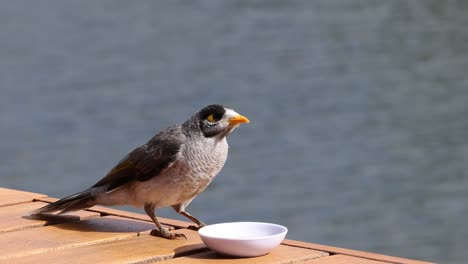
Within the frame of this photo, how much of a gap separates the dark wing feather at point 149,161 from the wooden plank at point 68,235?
0.58 feet

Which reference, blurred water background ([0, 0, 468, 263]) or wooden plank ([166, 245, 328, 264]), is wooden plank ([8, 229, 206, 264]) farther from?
blurred water background ([0, 0, 468, 263])

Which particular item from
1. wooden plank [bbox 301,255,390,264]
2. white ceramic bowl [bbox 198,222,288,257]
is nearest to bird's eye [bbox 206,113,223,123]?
white ceramic bowl [bbox 198,222,288,257]

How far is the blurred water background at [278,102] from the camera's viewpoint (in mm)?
11938

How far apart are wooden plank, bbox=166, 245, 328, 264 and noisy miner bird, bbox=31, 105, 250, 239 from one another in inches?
21.4

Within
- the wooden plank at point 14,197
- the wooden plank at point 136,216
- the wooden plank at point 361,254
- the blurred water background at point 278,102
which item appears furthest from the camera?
the blurred water background at point 278,102

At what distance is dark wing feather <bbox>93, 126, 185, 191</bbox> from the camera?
4637 mm

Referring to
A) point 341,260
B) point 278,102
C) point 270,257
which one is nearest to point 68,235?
point 270,257

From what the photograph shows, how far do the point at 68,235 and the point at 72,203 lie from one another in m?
0.30

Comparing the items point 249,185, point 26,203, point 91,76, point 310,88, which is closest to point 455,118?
point 310,88

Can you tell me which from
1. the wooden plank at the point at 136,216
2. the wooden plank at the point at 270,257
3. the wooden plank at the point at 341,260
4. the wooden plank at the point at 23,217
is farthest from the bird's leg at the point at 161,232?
the wooden plank at the point at 341,260

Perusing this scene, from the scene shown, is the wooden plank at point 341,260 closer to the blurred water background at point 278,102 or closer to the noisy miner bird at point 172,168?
the noisy miner bird at point 172,168

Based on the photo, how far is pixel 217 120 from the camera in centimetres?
464

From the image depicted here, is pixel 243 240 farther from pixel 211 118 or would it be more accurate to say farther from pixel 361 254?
pixel 211 118

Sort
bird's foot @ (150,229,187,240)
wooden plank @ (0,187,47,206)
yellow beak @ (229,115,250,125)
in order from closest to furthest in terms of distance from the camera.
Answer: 1. bird's foot @ (150,229,187,240)
2. yellow beak @ (229,115,250,125)
3. wooden plank @ (0,187,47,206)
